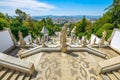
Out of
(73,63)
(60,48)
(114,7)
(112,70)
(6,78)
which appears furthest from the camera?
(114,7)

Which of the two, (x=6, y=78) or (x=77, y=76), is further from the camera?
(x=77, y=76)

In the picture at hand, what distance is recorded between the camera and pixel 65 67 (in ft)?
23.2

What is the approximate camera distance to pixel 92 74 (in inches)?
253

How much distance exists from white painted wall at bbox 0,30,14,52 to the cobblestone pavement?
15.8 feet

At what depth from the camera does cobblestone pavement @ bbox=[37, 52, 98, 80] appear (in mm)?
6176

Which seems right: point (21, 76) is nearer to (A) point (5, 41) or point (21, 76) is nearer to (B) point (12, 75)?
(B) point (12, 75)

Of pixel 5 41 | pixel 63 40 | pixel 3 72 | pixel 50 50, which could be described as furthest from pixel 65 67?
pixel 5 41

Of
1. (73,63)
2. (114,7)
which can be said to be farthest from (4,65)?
(114,7)

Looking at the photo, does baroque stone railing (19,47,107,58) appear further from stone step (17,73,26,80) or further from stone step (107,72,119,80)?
stone step (107,72,119,80)

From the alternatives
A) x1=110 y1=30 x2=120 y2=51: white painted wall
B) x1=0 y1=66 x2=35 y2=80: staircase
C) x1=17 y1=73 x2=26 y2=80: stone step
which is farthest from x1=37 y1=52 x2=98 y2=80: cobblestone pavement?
x1=110 y1=30 x2=120 y2=51: white painted wall

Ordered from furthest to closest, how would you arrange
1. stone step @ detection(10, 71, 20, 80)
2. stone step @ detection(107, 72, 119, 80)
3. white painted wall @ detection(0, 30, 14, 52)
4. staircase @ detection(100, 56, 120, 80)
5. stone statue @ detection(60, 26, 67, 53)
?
white painted wall @ detection(0, 30, 14, 52) < stone statue @ detection(60, 26, 67, 53) < staircase @ detection(100, 56, 120, 80) < stone step @ detection(107, 72, 119, 80) < stone step @ detection(10, 71, 20, 80)

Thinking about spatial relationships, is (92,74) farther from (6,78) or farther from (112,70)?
(6,78)

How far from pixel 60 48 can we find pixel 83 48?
214 cm

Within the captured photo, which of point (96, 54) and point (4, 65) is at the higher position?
point (4, 65)
